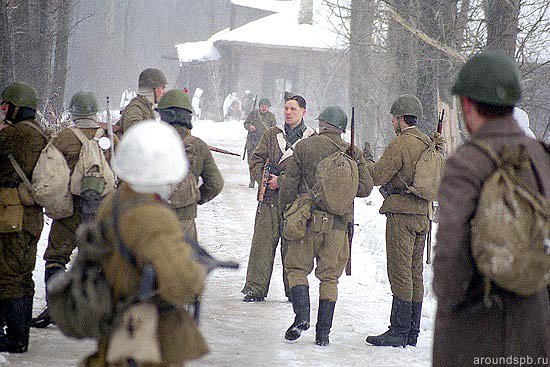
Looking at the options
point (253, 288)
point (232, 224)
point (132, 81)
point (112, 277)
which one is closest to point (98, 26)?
point (132, 81)

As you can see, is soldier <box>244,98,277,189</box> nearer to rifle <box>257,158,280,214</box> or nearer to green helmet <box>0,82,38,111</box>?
rifle <box>257,158,280,214</box>

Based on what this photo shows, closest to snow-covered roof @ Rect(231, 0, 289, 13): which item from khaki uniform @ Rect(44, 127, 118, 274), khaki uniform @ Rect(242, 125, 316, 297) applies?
khaki uniform @ Rect(242, 125, 316, 297)

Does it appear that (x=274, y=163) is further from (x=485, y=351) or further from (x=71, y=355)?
(x=485, y=351)

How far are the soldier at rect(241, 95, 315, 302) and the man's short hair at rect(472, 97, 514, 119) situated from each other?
481cm

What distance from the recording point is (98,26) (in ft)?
258

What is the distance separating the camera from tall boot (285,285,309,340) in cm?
782

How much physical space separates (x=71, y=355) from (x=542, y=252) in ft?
14.3

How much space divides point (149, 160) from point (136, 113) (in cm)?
419

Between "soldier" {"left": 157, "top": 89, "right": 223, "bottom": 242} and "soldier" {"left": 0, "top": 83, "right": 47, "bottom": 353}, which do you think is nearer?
"soldier" {"left": 0, "top": 83, "right": 47, "bottom": 353}

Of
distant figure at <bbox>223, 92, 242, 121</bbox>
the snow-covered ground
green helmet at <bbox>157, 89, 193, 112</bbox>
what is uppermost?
green helmet at <bbox>157, 89, 193, 112</bbox>

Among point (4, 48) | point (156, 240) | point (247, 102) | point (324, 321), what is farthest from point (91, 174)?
point (247, 102)

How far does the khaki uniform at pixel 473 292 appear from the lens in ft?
12.6

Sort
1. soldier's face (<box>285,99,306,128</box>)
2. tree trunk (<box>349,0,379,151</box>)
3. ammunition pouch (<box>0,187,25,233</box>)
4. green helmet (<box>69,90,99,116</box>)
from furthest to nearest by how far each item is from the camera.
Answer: tree trunk (<box>349,0,379,151</box>) < soldier's face (<box>285,99,306,128</box>) < green helmet (<box>69,90,99,116</box>) < ammunition pouch (<box>0,187,25,233</box>)

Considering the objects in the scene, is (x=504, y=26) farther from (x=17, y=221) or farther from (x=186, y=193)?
(x=17, y=221)
